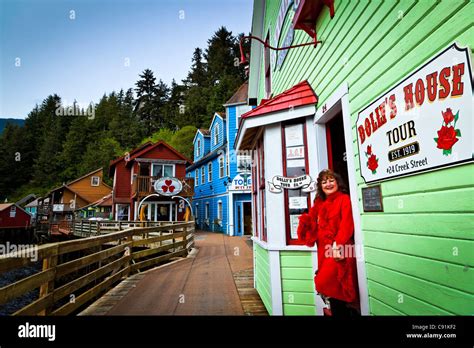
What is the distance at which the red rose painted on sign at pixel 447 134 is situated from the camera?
48.8 inches

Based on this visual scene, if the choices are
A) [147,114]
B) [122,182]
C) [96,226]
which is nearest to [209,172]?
[122,182]

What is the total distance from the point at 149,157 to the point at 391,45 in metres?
17.8

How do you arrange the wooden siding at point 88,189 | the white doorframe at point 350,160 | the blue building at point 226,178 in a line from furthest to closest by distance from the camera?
the wooden siding at point 88,189
the blue building at point 226,178
the white doorframe at point 350,160

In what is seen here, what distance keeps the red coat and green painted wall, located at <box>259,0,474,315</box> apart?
0.22 m

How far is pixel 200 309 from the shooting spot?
12.0 feet

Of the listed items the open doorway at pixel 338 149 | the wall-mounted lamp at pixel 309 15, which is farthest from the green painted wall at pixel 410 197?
the open doorway at pixel 338 149

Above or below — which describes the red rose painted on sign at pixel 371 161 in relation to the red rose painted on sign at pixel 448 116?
below

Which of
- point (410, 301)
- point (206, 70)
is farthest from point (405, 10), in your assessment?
point (206, 70)

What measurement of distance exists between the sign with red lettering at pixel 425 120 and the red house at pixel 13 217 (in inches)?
1365

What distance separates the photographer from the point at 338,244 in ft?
6.27

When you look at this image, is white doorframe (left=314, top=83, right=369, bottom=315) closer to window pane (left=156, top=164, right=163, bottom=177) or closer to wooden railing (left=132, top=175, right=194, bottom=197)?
wooden railing (left=132, top=175, right=194, bottom=197)

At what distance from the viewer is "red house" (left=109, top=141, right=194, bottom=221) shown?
1666cm

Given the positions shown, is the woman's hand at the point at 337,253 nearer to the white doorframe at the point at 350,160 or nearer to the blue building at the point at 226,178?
the white doorframe at the point at 350,160

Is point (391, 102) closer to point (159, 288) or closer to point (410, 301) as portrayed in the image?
point (410, 301)
